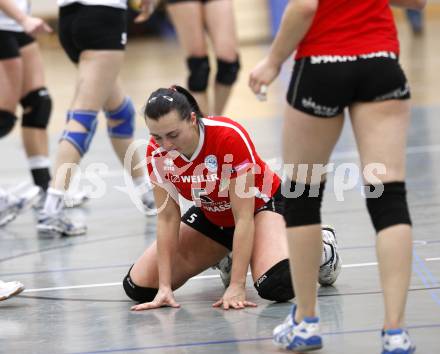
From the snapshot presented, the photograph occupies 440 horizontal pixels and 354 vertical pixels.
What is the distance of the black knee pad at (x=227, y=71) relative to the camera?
600 centimetres

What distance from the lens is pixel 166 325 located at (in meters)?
3.18

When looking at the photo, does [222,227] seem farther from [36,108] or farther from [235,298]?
[36,108]

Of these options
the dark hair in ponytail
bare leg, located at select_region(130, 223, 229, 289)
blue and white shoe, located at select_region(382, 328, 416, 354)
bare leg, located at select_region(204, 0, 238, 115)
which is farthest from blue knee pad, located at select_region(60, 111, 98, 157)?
blue and white shoe, located at select_region(382, 328, 416, 354)

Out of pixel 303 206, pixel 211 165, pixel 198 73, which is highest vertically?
pixel 303 206

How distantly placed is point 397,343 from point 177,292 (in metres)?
1.23

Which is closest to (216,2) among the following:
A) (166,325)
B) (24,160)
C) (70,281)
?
(24,160)

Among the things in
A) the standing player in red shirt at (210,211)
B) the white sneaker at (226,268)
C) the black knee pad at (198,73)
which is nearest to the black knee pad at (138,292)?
the standing player in red shirt at (210,211)

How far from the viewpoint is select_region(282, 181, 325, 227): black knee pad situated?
8.89 ft

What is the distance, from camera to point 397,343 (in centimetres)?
257


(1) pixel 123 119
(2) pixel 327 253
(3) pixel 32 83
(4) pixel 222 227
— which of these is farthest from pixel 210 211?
(3) pixel 32 83

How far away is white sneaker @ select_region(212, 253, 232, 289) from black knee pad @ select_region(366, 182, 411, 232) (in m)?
1.06

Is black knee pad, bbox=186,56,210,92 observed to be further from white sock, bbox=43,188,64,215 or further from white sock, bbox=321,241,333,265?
white sock, bbox=321,241,333,265

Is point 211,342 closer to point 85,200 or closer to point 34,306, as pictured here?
point 34,306

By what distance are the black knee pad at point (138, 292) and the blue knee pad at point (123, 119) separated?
1768mm
